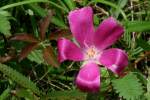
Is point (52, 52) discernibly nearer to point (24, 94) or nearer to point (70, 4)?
point (24, 94)

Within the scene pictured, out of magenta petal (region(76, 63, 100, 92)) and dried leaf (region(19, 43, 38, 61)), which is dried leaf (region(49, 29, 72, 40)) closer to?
dried leaf (region(19, 43, 38, 61))

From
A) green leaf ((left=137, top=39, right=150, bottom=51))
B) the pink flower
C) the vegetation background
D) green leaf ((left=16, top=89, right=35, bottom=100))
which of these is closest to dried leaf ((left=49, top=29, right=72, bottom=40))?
the vegetation background

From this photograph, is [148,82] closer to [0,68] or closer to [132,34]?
[132,34]

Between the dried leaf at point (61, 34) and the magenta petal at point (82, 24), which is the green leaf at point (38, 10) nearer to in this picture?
the dried leaf at point (61, 34)

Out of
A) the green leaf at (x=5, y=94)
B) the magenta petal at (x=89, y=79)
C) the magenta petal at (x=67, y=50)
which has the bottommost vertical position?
the green leaf at (x=5, y=94)

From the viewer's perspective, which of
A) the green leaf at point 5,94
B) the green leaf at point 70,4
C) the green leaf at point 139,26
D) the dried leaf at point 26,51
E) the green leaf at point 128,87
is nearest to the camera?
the green leaf at point 128,87

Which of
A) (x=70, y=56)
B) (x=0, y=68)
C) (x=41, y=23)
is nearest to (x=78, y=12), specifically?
(x=70, y=56)

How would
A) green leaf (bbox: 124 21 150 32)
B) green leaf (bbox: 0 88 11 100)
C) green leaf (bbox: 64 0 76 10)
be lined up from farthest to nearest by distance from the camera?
green leaf (bbox: 64 0 76 10) → green leaf (bbox: 124 21 150 32) → green leaf (bbox: 0 88 11 100)

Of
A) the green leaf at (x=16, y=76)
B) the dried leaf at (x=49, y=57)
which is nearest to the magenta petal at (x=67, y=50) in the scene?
the dried leaf at (x=49, y=57)
